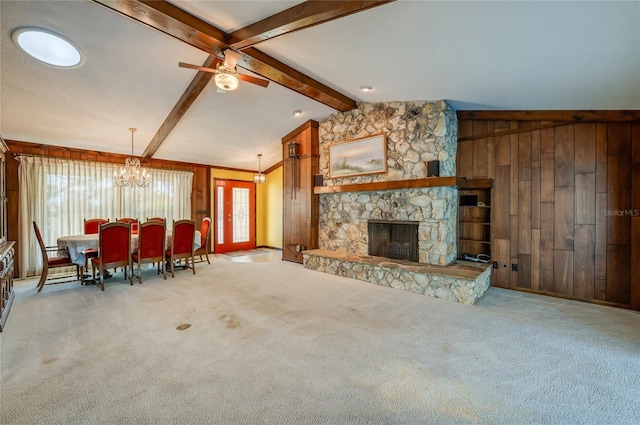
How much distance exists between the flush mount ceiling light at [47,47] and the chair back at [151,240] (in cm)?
235

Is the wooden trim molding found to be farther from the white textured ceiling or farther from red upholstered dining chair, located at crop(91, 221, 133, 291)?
red upholstered dining chair, located at crop(91, 221, 133, 291)

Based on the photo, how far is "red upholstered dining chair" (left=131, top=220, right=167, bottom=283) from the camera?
4500mm

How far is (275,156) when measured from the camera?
7707mm

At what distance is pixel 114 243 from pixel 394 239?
14.7 feet

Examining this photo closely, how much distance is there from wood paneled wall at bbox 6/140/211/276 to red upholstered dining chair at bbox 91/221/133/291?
219 cm

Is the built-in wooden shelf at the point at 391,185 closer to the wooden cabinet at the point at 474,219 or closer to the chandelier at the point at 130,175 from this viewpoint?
the wooden cabinet at the point at 474,219

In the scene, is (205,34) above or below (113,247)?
above

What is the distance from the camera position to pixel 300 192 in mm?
6023

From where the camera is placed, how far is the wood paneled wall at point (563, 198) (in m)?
3.35

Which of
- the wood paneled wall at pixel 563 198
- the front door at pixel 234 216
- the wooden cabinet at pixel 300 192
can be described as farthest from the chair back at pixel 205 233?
the wood paneled wall at pixel 563 198

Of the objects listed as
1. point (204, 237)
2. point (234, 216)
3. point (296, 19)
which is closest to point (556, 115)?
point (296, 19)

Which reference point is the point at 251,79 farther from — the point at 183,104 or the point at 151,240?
the point at 151,240

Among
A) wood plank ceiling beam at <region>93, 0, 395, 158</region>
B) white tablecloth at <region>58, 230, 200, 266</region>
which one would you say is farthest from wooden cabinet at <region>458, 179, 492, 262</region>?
white tablecloth at <region>58, 230, 200, 266</region>

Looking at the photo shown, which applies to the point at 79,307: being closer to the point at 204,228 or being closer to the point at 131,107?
the point at 204,228
